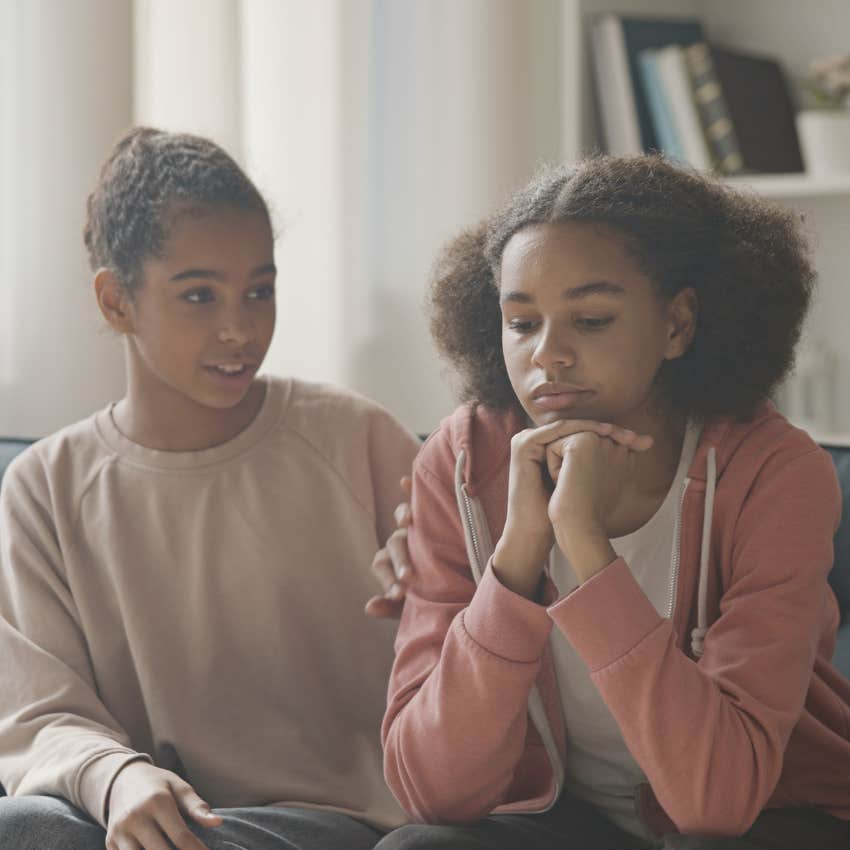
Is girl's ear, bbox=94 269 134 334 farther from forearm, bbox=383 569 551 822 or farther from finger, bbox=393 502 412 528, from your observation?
forearm, bbox=383 569 551 822

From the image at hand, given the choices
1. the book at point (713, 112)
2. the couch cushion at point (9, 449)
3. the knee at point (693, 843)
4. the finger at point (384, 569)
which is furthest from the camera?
the book at point (713, 112)

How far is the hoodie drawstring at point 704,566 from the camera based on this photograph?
1317 mm

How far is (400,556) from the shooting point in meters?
1.50

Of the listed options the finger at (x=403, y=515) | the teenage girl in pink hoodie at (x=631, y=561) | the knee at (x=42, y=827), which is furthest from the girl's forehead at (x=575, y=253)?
the knee at (x=42, y=827)

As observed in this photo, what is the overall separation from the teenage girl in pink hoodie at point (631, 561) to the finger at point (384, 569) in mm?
59

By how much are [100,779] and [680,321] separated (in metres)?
0.74

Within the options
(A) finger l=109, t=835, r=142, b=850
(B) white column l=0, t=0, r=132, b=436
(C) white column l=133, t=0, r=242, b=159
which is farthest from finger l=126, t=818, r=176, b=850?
(C) white column l=133, t=0, r=242, b=159

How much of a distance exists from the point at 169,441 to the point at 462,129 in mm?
1095

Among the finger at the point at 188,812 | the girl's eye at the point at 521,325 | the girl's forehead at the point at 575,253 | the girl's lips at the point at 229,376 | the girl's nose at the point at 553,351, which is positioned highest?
the girl's forehead at the point at 575,253

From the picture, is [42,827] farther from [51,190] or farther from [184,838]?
[51,190]

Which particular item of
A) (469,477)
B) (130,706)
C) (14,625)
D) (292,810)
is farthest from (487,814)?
(14,625)

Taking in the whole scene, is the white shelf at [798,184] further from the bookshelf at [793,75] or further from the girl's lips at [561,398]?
the girl's lips at [561,398]

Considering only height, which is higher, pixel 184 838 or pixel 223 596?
pixel 223 596

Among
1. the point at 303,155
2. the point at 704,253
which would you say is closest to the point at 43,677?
the point at 704,253
